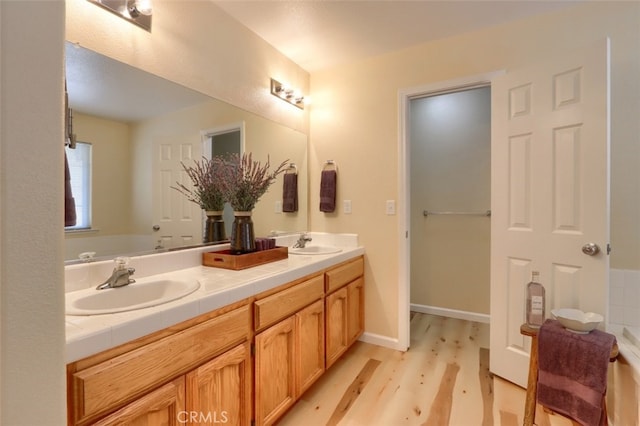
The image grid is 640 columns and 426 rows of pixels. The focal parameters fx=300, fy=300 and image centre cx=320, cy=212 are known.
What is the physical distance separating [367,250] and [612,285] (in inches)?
59.6

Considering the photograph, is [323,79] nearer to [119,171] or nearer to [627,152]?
[119,171]

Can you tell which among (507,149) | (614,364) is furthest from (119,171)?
(614,364)

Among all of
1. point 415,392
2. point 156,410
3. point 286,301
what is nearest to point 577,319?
point 415,392

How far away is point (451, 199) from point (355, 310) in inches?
60.4

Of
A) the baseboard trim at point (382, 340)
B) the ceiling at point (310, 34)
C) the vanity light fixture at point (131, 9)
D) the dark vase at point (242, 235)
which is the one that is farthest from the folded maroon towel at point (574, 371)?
the vanity light fixture at point (131, 9)

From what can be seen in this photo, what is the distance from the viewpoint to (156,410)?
0.96 metres

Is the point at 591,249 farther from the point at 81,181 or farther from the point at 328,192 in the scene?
the point at 81,181

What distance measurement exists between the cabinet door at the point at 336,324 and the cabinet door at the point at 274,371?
1.30 ft

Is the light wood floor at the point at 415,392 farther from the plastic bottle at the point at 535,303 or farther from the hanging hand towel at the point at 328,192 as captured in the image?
the hanging hand towel at the point at 328,192

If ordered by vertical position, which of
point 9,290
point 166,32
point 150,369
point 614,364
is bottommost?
point 614,364

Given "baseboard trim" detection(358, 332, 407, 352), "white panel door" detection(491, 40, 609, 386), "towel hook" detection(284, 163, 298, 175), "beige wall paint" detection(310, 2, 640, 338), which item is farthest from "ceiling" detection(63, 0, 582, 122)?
"baseboard trim" detection(358, 332, 407, 352)

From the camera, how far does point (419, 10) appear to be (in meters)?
1.88

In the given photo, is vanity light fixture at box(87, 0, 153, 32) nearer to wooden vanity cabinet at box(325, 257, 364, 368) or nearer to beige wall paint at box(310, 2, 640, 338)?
beige wall paint at box(310, 2, 640, 338)

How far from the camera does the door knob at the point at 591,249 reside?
1.57 m
